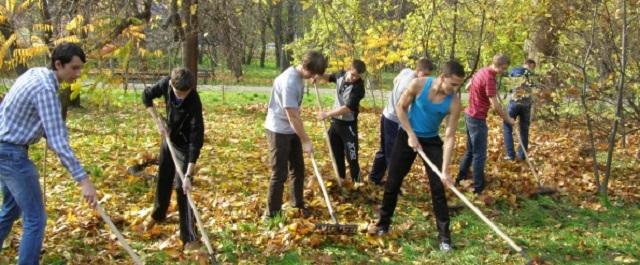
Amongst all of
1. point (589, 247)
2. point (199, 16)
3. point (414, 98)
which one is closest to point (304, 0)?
point (199, 16)

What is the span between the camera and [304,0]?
33.3 ft

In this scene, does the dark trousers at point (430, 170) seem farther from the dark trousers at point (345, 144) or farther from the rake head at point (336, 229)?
the dark trousers at point (345, 144)

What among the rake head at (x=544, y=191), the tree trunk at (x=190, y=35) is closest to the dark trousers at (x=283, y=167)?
the rake head at (x=544, y=191)

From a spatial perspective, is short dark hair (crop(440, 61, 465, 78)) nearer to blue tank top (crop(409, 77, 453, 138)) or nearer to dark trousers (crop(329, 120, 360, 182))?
blue tank top (crop(409, 77, 453, 138))

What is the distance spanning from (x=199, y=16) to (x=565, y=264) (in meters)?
6.96

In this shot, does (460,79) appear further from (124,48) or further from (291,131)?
(124,48)

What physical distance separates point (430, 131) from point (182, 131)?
210cm

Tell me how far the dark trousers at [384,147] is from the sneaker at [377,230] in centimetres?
119

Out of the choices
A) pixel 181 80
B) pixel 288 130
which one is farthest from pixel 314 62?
pixel 181 80

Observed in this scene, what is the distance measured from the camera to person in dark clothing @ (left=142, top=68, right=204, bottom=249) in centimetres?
449

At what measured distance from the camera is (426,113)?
491 centimetres

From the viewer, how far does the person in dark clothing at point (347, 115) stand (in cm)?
636

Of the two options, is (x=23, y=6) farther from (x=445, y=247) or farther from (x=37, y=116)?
(x=445, y=247)

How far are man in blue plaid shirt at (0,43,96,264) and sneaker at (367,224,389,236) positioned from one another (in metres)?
2.55
